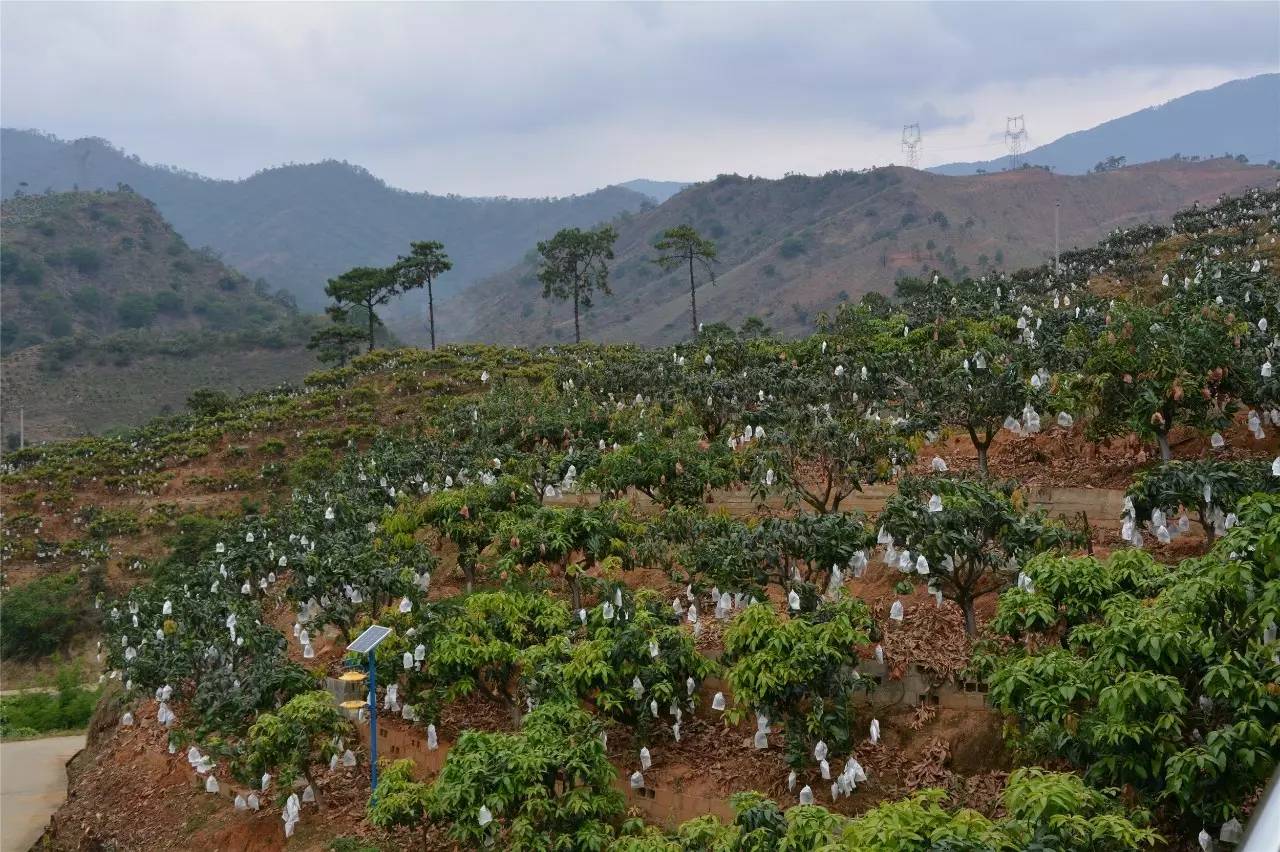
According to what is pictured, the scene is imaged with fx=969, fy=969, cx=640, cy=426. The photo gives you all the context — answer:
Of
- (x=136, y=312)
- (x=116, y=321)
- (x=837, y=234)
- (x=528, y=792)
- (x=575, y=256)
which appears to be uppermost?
(x=837, y=234)

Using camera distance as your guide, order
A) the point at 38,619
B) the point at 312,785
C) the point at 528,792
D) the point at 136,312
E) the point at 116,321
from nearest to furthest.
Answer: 1. the point at 528,792
2. the point at 312,785
3. the point at 38,619
4. the point at 136,312
5. the point at 116,321

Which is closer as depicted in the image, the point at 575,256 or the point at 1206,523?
the point at 1206,523

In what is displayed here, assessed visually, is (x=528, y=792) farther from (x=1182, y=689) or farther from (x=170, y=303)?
→ (x=170, y=303)

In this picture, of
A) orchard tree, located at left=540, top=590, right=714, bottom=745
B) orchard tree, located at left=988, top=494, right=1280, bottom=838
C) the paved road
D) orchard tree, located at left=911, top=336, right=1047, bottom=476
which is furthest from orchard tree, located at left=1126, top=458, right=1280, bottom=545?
the paved road

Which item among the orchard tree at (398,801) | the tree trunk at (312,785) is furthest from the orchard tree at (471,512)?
the orchard tree at (398,801)

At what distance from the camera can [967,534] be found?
9828mm

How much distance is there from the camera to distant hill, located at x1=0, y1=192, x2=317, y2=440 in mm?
66312

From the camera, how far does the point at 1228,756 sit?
6.17 meters

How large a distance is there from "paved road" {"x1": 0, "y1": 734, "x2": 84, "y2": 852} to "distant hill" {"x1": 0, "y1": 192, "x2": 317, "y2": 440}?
145ft

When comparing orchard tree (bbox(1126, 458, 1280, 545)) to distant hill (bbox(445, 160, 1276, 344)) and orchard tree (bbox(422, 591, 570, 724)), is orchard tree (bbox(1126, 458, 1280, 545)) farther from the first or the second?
distant hill (bbox(445, 160, 1276, 344))

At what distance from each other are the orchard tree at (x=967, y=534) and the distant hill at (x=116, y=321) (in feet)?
208

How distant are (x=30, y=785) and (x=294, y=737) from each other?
13.7 metres

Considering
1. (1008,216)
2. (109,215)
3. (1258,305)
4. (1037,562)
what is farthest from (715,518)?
(109,215)

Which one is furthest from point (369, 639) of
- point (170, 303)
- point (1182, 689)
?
point (170, 303)
